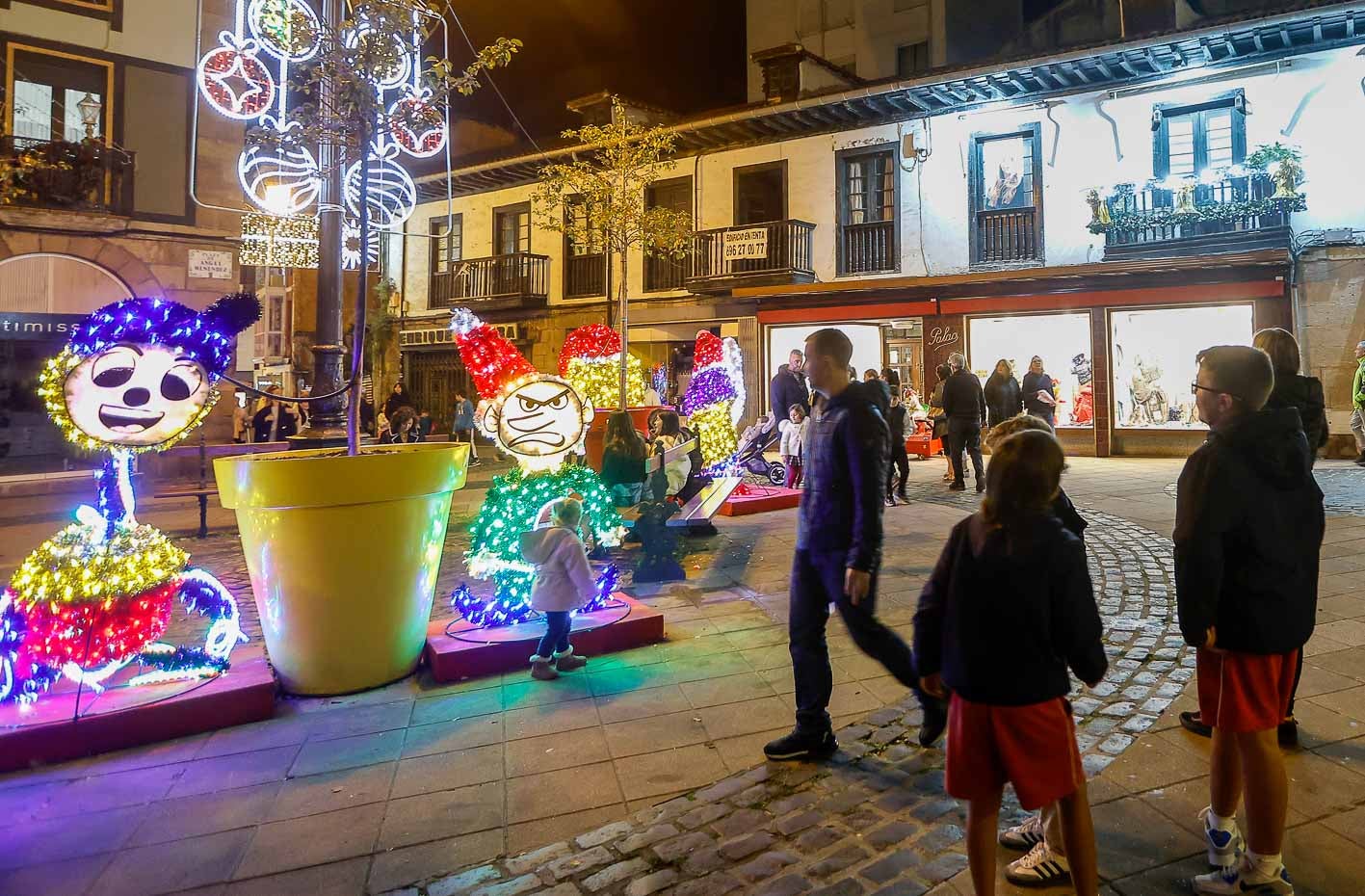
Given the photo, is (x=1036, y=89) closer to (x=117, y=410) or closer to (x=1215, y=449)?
(x=1215, y=449)

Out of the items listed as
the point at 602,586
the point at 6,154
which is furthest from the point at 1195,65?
the point at 6,154

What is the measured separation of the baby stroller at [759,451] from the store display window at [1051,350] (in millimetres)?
7766

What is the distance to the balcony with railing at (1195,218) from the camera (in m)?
13.6

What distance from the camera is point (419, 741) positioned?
11.1 feet

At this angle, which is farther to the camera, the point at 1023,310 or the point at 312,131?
the point at 1023,310

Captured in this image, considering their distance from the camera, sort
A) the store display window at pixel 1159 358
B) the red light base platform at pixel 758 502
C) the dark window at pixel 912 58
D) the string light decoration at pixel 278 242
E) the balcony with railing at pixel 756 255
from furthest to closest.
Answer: the dark window at pixel 912 58 → the balcony with railing at pixel 756 255 → the store display window at pixel 1159 358 → the string light decoration at pixel 278 242 → the red light base platform at pixel 758 502

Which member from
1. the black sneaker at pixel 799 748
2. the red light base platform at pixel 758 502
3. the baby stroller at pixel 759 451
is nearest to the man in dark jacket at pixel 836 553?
the black sneaker at pixel 799 748

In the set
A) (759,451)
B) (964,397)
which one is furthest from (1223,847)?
(759,451)

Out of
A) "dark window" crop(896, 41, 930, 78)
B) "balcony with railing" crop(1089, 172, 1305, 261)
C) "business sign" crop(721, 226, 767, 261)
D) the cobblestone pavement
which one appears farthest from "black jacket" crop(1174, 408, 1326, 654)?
"dark window" crop(896, 41, 930, 78)

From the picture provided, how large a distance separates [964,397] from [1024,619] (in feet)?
27.8

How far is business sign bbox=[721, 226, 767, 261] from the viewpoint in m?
18.6

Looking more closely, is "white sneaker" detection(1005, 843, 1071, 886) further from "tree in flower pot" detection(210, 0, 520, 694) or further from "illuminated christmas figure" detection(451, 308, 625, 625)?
"tree in flower pot" detection(210, 0, 520, 694)

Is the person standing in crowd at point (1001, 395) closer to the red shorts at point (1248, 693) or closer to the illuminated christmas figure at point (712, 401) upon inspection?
the illuminated christmas figure at point (712, 401)

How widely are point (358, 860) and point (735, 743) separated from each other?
5.07ft
